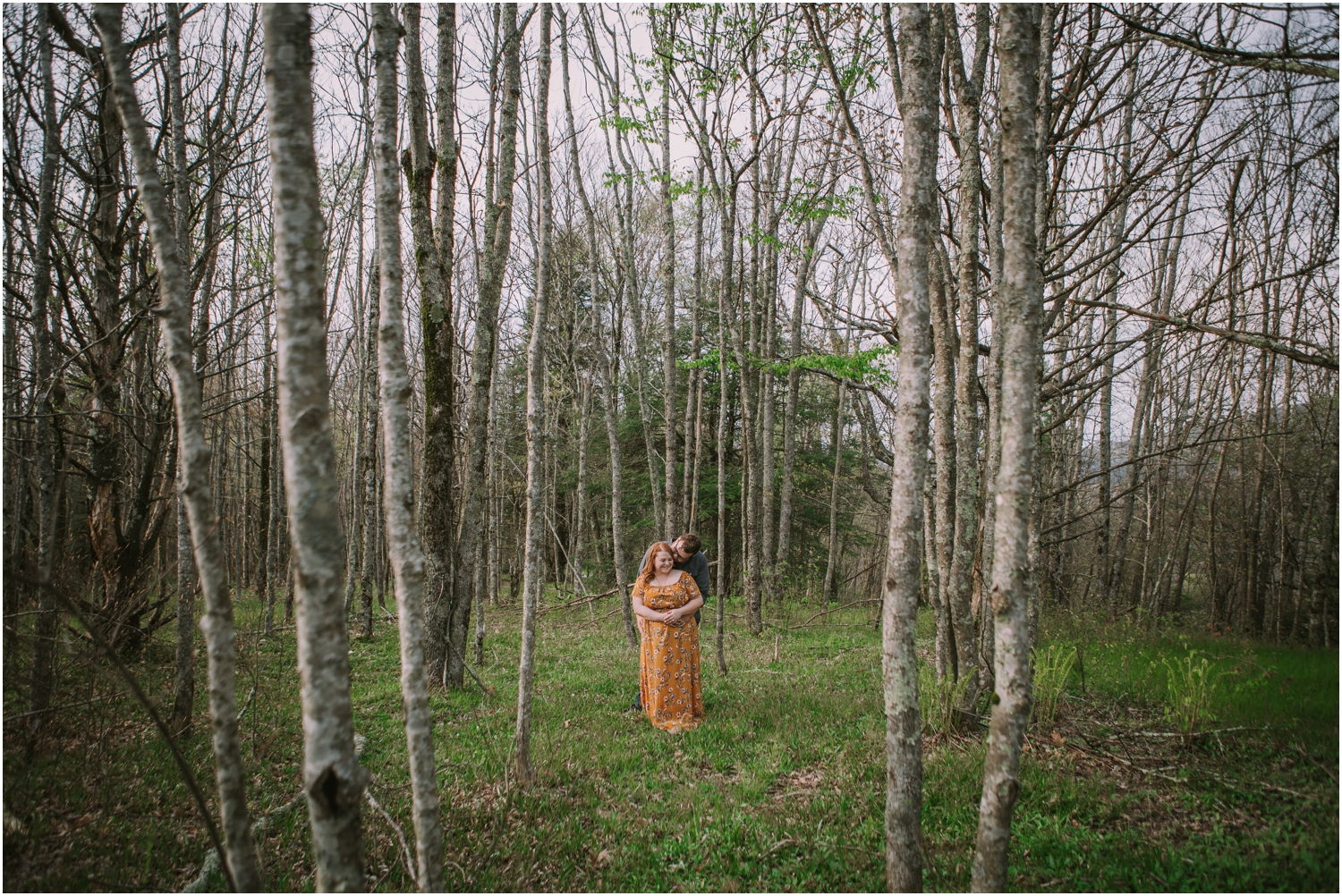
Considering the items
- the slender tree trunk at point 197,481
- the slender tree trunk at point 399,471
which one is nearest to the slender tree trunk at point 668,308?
the slender tree trunk at point 399,471

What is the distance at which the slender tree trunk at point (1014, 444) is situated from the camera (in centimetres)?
273

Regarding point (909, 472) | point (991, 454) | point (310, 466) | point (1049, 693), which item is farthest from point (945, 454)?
point (310, 466)

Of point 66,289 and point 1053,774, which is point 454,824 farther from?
point 66,289

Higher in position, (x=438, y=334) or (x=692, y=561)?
(x=438, y=334)

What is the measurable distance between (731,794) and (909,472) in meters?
3.00

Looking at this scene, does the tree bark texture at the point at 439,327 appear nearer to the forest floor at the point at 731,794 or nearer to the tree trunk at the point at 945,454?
the forest floor at the point at 731,794

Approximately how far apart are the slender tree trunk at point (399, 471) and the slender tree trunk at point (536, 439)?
164 centimetres

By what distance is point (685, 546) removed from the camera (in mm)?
6547

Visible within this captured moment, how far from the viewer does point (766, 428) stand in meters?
14.5

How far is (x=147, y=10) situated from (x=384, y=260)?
5.54m

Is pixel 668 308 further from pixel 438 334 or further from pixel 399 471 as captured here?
pixel 399 471

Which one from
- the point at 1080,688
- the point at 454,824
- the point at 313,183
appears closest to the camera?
the point at 313,183

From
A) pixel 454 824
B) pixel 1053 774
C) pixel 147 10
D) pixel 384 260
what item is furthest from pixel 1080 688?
pixel 147 10

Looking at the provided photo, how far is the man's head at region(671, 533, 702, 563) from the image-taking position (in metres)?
6.52
